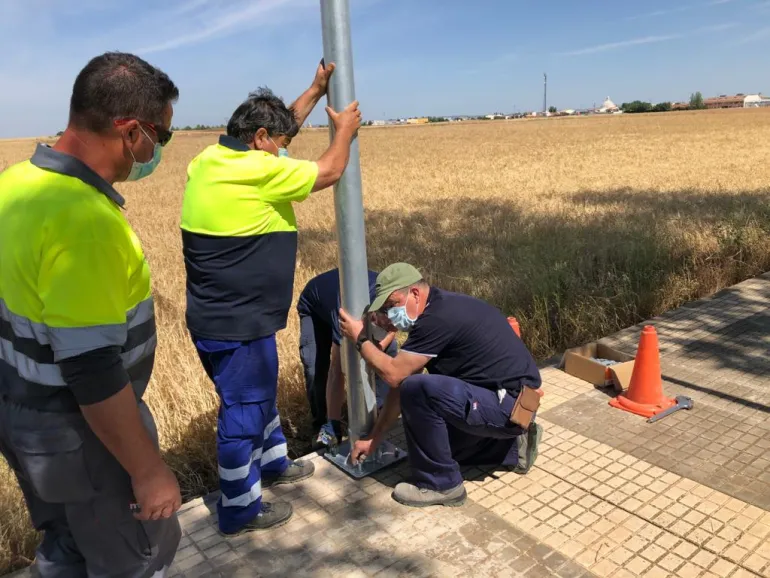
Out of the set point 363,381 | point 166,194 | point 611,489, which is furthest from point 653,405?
point 166,194

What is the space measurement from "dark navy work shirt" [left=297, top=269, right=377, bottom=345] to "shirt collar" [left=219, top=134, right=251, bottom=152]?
1117 mm

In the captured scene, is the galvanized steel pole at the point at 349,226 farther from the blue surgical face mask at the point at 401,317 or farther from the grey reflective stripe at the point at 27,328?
the grey reflective stripe at the point at 27,328

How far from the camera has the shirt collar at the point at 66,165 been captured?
5.65 feet

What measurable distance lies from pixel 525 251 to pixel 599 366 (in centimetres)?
378

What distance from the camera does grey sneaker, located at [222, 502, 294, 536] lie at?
315 centimetres

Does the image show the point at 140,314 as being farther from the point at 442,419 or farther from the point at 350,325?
the point at 442,419

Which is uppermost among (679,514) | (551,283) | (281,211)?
(281,211)

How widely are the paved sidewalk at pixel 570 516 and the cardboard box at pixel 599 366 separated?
29 centimetres

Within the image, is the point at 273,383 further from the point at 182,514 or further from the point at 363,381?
the point at 182,514

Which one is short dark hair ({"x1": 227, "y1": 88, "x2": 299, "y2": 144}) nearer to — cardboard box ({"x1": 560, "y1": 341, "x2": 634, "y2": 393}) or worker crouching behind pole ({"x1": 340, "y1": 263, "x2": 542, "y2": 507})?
worker crouching behind pole ({"x1": 340, "y1": 263, "x2": 542, "y2": 507})

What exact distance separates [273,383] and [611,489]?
1.80 metres

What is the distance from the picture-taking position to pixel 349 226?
3.27 metres

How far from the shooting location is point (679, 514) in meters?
3.13

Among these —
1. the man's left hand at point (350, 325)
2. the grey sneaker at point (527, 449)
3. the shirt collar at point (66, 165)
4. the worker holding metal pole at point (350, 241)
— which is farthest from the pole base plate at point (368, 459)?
the shirt collar at point (66, 165)
